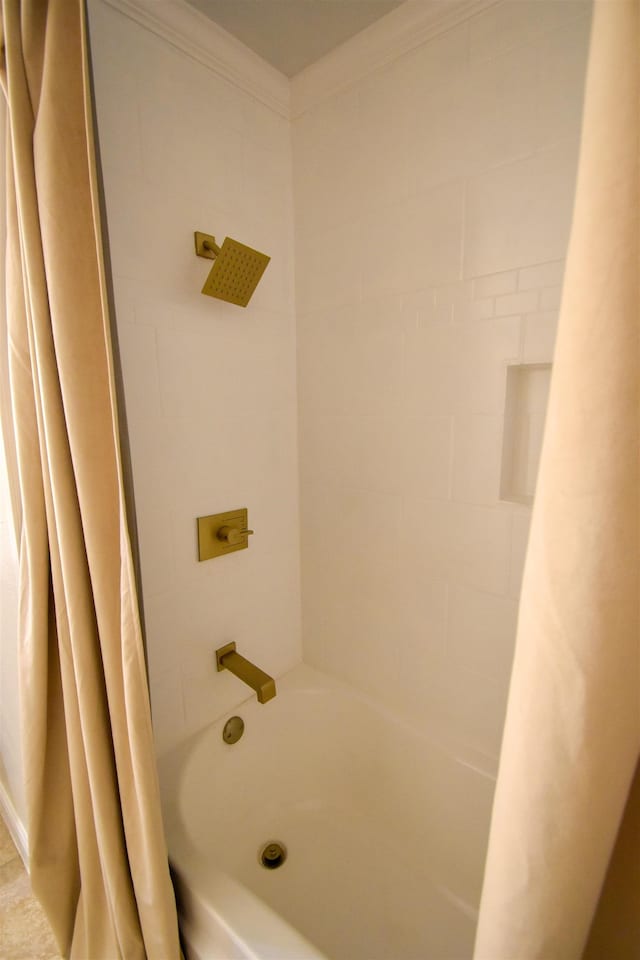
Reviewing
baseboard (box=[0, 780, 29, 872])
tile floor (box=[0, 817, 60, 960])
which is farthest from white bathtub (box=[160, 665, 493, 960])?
baseboard (box=[0, 780, 29, 872])

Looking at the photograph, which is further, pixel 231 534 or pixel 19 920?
pixel 231 534

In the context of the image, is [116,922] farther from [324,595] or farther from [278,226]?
[278,226]

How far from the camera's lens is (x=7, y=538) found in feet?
3.43

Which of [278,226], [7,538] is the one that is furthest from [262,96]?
[7,538]

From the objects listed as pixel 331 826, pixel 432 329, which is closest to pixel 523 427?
pixel 432 329

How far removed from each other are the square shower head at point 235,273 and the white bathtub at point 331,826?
1.28m

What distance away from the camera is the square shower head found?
1.02 meters

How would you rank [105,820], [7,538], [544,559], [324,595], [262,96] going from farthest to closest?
1. [324,595]
2. [262,96]
3. [7,538]
4. [105,820]
5. [544,559]

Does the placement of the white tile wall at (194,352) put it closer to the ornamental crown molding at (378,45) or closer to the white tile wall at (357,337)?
the white tile wall at (357,337)

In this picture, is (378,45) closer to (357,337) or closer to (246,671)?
(357,337)

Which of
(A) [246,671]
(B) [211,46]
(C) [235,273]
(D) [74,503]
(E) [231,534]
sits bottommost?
Answer: (A) [246,671]

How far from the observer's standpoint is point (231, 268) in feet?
3.43

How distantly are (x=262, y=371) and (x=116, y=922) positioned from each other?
135 centimetres

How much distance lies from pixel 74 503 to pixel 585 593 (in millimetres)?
743
